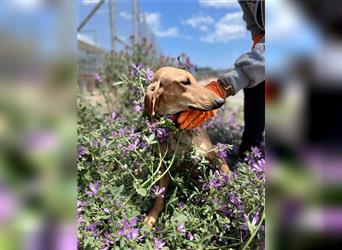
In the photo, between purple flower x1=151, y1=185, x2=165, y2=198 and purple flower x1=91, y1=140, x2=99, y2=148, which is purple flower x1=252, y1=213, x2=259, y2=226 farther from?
purple flower x1=91, y1=140, x2=99, y2=148

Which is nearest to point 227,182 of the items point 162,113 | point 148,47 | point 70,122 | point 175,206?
point 175,206

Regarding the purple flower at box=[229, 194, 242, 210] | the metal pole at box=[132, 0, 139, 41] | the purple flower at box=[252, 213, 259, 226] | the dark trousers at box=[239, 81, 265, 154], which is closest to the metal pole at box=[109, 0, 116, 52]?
the metal pole at box=[132, 0, 139, 41]

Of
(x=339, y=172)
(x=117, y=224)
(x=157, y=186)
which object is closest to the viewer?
(x=339, y=172)

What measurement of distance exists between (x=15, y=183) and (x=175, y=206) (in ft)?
3.95

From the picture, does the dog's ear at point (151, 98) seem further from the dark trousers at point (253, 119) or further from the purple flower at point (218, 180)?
the dark trousers at point (253, 119)

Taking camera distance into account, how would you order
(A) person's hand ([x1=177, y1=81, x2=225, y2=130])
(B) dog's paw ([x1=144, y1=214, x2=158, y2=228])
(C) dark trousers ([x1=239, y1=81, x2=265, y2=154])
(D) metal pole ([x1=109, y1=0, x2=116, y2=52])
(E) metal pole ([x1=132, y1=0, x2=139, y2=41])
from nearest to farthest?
(B) dog's paw ([x1=144, y1=214, x2=158, y2=228]) < (A) person's hand ([x1=177, y1=81, x2=225, y2=130]) < (C) dark trousers ([x1=239, y1=81, x2=265, y2=154]) < (D) metal pole ([x1=109, y1=0, x2=116, y2=52]) < (E) metal pole ([x1=132, y1=0, x2=139, y2=41])

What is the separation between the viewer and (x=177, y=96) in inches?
70.2

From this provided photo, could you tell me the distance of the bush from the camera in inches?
56.4

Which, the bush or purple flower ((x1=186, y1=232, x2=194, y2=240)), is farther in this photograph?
purple flower ((x1=186, y1=232, x2=194, y2=240))

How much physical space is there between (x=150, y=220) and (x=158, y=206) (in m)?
0.08

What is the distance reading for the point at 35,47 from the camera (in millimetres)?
659

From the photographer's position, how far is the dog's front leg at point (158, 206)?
171 cm

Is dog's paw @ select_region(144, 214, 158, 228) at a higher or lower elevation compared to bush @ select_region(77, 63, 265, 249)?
lower

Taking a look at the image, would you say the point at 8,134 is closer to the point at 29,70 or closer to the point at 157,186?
the point at 29,70
